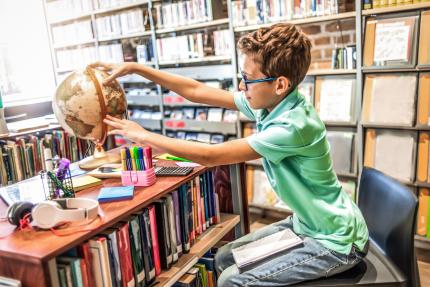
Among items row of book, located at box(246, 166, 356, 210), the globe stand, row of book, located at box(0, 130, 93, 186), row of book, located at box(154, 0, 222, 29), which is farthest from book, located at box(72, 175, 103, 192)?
row of book, located at box(154, 0, 222, 29)

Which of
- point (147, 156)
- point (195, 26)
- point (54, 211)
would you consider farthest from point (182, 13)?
point (54, 211)

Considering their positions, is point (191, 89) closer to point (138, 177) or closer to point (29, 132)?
point (138, 177)

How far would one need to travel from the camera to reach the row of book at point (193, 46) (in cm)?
360

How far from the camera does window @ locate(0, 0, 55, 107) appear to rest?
4.95 m

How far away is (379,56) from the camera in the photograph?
2709 mm

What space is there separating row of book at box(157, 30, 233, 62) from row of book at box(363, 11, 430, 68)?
48.9 inches

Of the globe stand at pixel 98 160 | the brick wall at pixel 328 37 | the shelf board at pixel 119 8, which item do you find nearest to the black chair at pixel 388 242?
the globe stand at pixel 98 160

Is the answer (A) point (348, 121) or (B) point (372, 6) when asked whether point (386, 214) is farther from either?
(B) point (372, 6)

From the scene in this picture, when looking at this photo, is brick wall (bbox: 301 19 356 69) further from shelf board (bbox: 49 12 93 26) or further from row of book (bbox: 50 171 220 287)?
shelf board (bbox: 49 12 93 26)

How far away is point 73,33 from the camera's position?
501 cm

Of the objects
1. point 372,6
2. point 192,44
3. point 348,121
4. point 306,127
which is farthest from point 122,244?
point 192,44

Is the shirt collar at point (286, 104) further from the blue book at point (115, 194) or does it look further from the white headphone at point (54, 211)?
the white headphone at point (54, 211)

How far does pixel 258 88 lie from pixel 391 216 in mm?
684

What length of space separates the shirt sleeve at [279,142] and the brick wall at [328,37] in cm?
200
